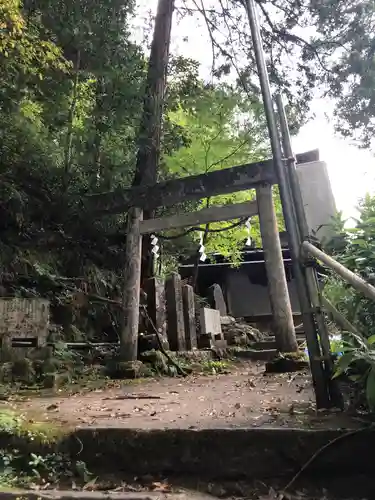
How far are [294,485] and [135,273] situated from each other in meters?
6.21

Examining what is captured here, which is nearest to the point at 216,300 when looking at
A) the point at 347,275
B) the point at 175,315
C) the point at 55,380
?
the point at 175,315

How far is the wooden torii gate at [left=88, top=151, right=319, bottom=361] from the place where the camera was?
7.28 metres

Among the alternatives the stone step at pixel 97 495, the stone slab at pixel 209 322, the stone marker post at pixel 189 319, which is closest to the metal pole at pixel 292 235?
the stone step at pixel 97 495

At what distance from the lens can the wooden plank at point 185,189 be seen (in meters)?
7.51

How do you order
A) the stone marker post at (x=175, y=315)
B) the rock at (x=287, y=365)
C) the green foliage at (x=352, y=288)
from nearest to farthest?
the green foliage at (x=352, y=288)
the rock at (x=287, y=365)
the stone marker post at (x=175, y=315)

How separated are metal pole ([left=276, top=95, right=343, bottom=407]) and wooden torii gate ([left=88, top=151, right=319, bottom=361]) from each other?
355cm

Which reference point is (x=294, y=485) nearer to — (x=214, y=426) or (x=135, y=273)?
(x=214, y=426)

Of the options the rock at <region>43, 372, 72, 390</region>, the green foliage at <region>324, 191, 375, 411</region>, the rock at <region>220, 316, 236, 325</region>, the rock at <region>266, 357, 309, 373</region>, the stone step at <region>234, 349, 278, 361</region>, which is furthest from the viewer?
the rock at <region>220, 316, 236, 325</region>

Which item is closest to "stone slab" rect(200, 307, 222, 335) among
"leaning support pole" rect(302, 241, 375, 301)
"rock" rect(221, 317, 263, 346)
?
"rock" rect(221, 317, 263, 346)

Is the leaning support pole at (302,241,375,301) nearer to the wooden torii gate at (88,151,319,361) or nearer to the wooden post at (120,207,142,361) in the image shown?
the wooden torii gate at (88,151,319,361)

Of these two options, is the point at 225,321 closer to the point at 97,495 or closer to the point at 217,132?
the point at 217,132

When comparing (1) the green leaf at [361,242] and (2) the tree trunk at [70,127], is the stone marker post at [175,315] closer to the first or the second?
(2) the tree trunk at [70,127]

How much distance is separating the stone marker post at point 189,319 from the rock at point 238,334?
3.38 meters

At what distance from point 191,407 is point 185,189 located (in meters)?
4.84
